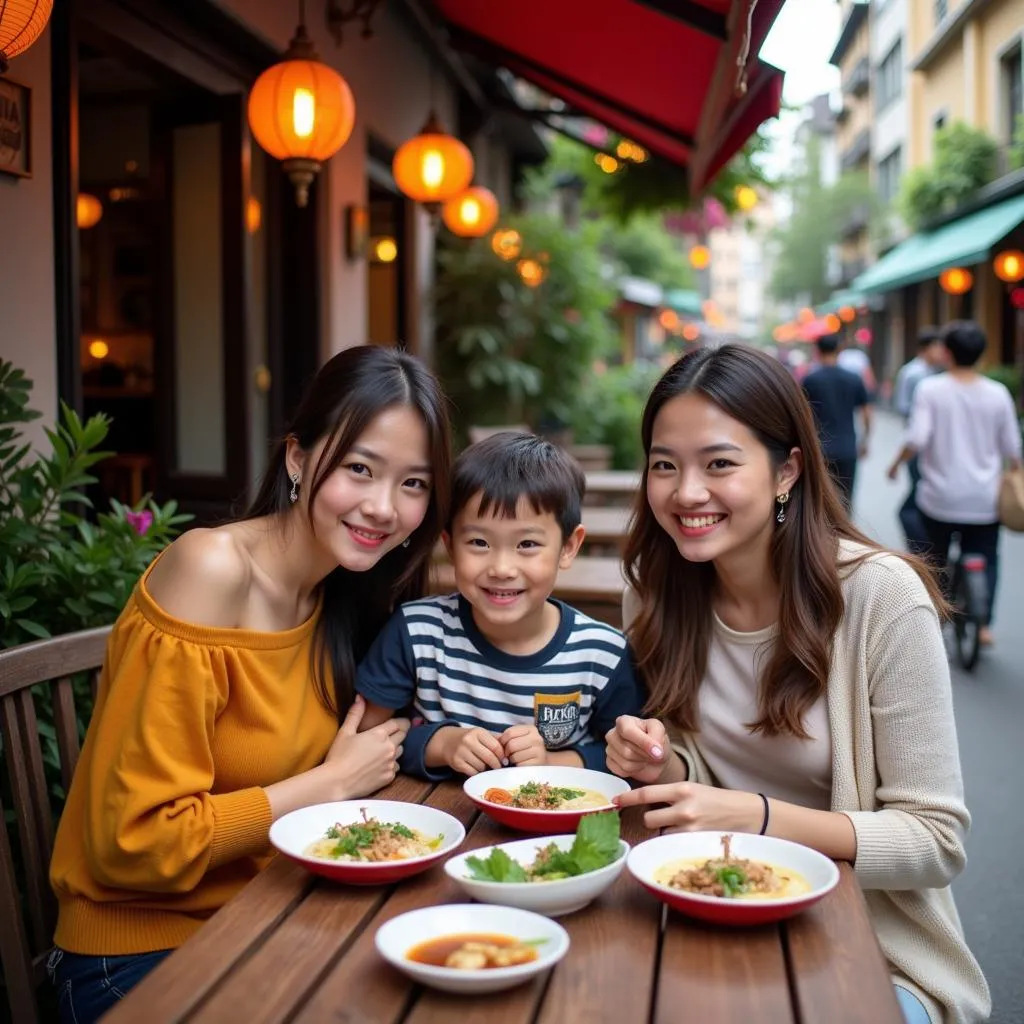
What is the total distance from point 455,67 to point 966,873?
330 inches

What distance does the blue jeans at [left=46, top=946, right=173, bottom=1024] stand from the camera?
7.15ft

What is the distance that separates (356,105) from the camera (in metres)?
8.07

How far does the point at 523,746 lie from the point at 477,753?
0.10 m

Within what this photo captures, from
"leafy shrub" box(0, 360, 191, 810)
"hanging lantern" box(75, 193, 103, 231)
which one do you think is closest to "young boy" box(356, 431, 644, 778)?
"leafy shrub" box(0, 360, 191, 810)

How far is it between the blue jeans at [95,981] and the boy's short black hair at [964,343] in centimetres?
677

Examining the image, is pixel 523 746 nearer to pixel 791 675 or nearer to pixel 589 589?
pixel 791 675

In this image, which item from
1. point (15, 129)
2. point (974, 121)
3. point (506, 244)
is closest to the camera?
point (15, 129)

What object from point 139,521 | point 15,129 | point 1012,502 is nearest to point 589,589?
point 139,521

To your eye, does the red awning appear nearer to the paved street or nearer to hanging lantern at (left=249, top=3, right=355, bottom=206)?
hanging lantern at (left=249, top=3, right=355, bottom=206)

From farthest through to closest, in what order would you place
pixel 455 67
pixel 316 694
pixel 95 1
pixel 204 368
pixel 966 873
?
1. pixel 455 67
2. pixel 204 368
3. pixel 95 1
4. pixel 966 873
5. pixel 316 694

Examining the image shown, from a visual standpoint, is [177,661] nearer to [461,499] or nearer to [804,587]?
[461,499]

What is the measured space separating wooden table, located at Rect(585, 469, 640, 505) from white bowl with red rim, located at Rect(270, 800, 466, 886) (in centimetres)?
583

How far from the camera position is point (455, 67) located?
33.9ft

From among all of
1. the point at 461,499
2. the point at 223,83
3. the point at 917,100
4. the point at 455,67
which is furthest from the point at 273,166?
the point at 917,100
